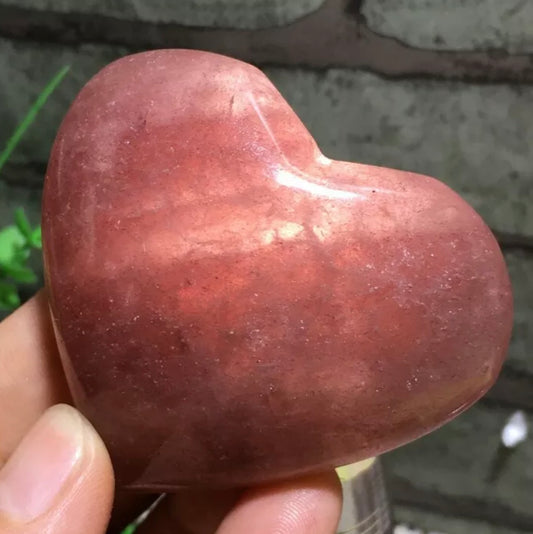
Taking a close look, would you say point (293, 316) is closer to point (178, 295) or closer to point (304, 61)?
point (178, 295)

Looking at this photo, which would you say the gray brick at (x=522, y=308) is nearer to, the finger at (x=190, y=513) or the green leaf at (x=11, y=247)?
the finger at (x=190, y=513)

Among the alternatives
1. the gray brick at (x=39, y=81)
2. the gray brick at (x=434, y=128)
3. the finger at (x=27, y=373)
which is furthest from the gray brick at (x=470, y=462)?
the gray brick at (x=39, y=81)

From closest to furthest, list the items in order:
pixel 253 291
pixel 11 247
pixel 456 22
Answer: pixel 253 291
pixel 456 22
pixel 11 247

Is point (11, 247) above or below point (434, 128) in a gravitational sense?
below

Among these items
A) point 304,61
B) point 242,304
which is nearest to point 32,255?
point 304,61

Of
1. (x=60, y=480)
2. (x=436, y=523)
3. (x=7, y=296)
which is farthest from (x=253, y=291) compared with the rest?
(x=436, y=523)

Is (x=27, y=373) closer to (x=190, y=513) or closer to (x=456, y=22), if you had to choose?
(x=190, y=513)
